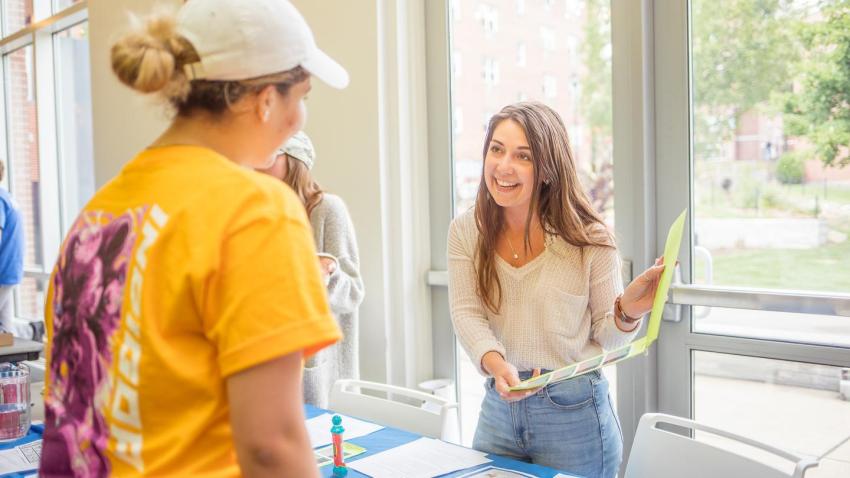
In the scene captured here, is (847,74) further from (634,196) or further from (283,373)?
(283,373)

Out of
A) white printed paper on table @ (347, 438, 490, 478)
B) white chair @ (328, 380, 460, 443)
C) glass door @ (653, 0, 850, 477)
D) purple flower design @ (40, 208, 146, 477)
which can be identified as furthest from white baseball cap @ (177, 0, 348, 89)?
glass door @ (653, 0, 850, 477)

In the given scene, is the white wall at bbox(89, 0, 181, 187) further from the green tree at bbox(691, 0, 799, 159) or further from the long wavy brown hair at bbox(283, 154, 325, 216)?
the green tree at bbox(691, 0, 799, 159)

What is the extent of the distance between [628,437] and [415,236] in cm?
120

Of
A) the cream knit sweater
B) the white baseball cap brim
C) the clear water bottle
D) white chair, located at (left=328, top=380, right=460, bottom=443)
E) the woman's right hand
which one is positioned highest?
the white baseball cap brim

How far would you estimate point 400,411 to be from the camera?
2.20m

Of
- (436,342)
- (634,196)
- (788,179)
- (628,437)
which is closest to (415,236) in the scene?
(436,342)

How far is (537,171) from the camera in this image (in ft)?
6.34

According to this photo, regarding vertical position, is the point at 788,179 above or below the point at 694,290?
above

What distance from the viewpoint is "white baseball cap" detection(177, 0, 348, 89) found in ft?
2.81

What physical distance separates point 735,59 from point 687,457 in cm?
133

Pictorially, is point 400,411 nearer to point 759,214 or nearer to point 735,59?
point 759,214

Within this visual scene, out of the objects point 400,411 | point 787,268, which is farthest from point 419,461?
point 787,268

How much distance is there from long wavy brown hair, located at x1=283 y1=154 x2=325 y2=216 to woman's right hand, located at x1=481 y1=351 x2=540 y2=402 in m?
0.92

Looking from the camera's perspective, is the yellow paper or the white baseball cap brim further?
the yellow paper
